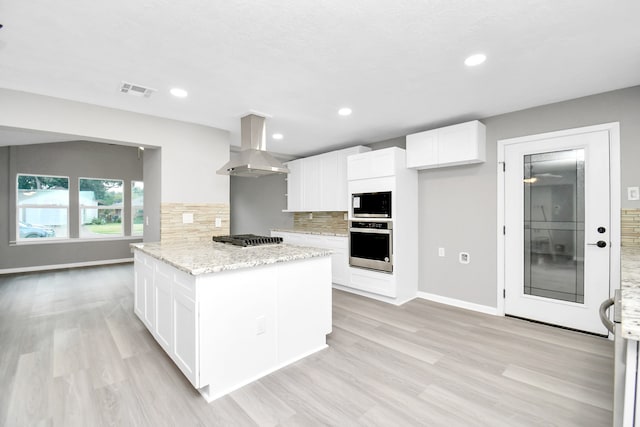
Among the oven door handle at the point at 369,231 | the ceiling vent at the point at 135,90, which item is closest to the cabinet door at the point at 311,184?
the oven door handle at the point at 369,231

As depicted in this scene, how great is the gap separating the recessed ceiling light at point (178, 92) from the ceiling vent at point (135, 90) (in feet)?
0.51

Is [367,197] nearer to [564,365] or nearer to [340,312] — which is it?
[340,312]

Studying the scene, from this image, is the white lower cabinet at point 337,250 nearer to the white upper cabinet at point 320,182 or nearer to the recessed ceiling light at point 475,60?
the white upper cabinet at point 320,182

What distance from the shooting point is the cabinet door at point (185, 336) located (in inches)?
74.0

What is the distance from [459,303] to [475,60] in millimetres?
2817

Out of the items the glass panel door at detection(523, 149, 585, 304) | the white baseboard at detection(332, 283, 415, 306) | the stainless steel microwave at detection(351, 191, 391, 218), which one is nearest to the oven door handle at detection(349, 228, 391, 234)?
the stainless steel microwave at detection(351, 191, 391, 218)

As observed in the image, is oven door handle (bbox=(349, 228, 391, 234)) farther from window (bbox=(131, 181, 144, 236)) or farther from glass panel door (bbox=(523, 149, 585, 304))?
window (bbox=(131, 181, 144, 236))

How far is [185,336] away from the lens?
79.0 inches

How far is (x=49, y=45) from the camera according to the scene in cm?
199

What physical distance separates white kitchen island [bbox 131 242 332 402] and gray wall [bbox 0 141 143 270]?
493cm

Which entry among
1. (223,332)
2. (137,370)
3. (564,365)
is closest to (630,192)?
(564,365)

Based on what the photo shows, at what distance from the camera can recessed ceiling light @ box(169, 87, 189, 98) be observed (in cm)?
271

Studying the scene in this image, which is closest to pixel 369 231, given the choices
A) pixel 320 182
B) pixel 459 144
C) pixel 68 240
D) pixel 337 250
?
pixel 337 250

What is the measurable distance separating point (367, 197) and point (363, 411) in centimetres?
270
